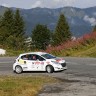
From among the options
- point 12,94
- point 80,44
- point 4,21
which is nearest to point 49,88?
point 12,94

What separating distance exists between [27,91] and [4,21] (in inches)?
3167

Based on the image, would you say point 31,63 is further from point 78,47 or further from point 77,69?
point 78,47

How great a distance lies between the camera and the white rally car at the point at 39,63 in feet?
99.2

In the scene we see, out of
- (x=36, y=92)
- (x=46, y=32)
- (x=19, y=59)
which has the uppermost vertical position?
(x=46, y=32)

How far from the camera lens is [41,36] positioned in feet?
351

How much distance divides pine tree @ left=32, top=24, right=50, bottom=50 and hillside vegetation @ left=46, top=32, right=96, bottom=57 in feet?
178

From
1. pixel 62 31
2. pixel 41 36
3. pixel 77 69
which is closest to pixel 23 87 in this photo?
pixel 77 69

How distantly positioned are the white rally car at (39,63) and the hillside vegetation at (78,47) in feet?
55.7

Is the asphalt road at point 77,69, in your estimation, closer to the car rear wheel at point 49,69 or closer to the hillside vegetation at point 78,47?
the car rear wheel at point 49,69

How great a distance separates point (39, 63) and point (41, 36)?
76516mm

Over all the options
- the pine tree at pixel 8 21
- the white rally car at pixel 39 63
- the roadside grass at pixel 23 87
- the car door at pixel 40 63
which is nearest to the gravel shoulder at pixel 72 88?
the roadside grass at pixel 23 87

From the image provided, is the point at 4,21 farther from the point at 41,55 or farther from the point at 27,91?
the point at 27,91

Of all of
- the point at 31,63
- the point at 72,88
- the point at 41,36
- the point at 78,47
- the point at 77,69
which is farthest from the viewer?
the point at 41,36

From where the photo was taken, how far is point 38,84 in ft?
75.3
